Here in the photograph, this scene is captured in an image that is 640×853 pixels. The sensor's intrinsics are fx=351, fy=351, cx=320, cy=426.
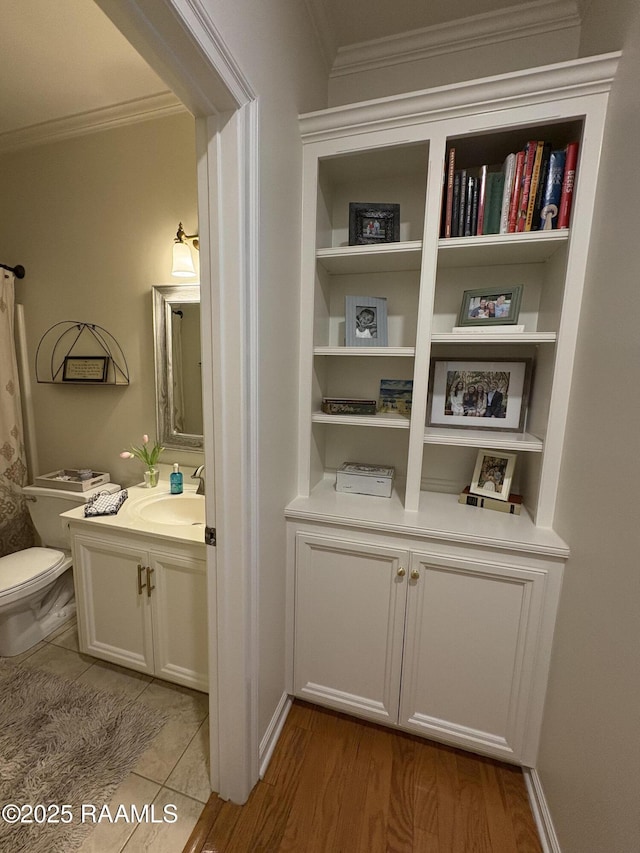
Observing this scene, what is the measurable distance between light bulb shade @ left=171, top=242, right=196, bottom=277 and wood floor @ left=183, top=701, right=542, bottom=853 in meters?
2.04

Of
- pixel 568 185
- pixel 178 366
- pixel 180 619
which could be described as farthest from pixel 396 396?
pixel 180 619

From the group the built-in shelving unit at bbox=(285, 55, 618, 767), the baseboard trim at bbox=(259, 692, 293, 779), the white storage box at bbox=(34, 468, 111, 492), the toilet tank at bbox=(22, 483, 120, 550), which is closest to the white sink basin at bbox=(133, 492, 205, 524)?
the toilet tank at bbox=(22, 483, 120, 550)

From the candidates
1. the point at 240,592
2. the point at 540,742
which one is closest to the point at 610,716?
the point at 540,742

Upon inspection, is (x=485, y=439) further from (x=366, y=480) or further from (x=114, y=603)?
(x=114, y=603)

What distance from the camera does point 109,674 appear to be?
1636 mm

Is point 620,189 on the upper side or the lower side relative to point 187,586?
upper

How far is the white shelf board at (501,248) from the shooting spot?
3.64ft

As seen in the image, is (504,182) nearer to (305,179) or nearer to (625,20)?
(625,20)

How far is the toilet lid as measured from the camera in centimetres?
164

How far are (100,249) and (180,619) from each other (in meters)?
1.93

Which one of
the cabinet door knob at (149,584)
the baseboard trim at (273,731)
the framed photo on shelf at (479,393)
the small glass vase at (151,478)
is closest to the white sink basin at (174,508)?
the small glass vase at (151,478)

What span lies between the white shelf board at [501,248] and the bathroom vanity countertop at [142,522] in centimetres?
141

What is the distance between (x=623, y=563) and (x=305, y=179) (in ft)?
4.90

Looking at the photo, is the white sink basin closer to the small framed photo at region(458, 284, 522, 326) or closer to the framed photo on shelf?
the framed photo on shelf
